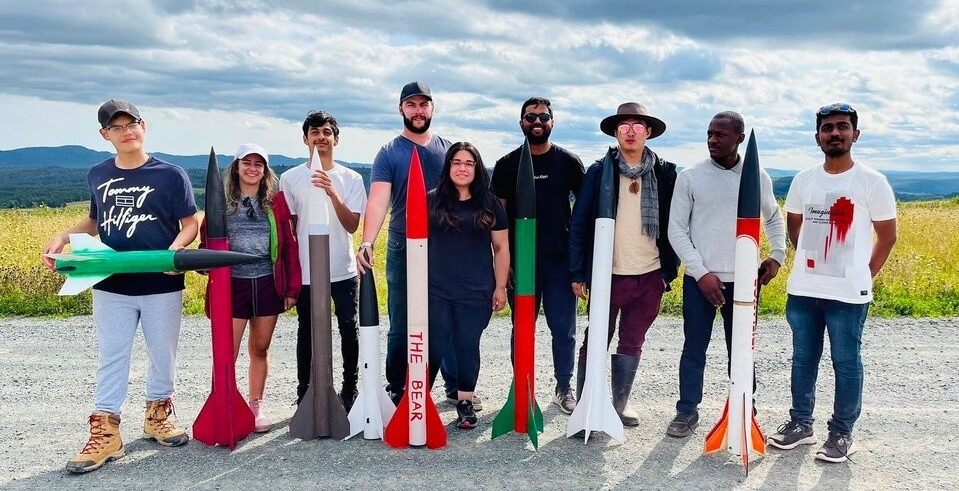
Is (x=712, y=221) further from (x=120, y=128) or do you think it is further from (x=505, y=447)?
(x=120, y=128)

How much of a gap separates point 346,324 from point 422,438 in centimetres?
119

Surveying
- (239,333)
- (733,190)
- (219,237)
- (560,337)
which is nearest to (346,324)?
(239,333)

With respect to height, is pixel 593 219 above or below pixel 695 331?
above

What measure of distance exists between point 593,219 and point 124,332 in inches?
150

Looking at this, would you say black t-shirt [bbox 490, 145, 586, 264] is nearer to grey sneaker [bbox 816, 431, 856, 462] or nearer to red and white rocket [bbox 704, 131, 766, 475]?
red and white rocket [bbox 704, 131, 766, 475]

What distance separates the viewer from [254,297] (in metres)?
6.21

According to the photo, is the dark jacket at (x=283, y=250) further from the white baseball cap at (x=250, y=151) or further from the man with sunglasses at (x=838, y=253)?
the man with sunglasses at (x=838, y=253)

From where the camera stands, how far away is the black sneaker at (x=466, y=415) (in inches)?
258

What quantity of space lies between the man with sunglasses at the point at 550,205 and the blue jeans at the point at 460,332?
579 millimetres

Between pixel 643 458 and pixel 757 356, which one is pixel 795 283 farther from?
pixel 757 356

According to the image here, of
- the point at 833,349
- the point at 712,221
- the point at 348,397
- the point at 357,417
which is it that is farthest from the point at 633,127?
the point at 348,397

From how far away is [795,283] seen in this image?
5859mm

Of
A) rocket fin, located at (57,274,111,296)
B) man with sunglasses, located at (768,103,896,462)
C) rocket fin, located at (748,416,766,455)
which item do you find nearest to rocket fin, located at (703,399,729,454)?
rocket fin, located at (748,416,766,455)

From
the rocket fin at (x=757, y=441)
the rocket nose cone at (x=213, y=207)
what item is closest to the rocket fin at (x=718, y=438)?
the rocket fin at (x=757, y=441)
